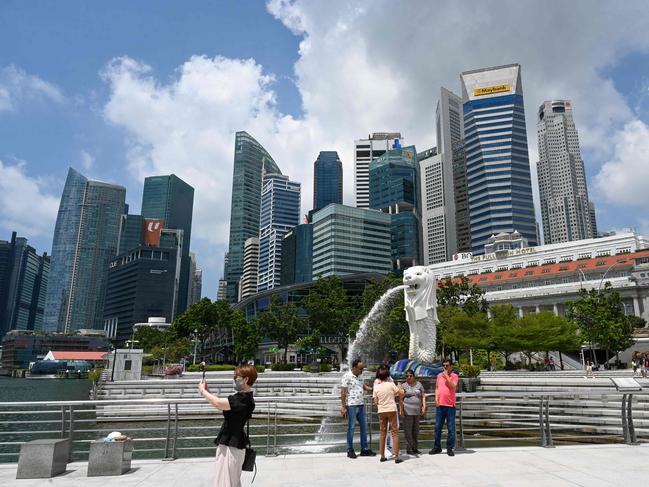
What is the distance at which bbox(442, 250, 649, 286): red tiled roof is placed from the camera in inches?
2576

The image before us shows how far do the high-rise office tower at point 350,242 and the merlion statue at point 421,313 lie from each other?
114 meters

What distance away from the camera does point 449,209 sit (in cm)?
19562

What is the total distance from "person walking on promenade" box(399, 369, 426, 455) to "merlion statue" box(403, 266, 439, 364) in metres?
15.5

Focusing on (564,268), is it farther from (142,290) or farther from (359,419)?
(142,290)

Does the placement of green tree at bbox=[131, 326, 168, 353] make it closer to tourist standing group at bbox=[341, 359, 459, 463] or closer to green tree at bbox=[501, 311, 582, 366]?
green tree at bbox=[501, 311, 582, 366]

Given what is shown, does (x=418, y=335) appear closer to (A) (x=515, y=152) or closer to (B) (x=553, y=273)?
(B) (x=553, y=273)

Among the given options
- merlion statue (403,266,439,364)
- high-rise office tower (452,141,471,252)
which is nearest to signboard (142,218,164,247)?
high-rise office tower (452,141,471,252)

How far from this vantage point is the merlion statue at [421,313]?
2539 centimetres

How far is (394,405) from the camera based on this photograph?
378 inches

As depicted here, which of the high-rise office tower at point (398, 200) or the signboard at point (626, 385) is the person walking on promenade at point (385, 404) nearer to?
the signboard at point (626, 385)

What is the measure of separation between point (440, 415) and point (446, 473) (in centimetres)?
207

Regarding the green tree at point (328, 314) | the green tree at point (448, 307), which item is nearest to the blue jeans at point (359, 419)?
the green tree at point (448, 307)

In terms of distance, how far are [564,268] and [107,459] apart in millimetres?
75093

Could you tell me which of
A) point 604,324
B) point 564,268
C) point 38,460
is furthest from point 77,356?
point 38,460
